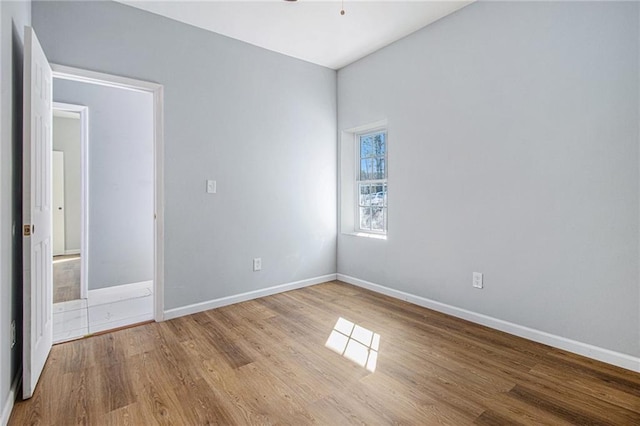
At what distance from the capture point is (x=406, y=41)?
11.2 ft

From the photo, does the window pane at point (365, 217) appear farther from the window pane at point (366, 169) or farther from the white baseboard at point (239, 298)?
the white baseboard at point (239, 298)

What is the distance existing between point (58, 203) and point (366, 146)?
254 inches

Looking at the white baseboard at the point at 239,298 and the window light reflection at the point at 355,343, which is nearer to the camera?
the window light reflection at the point at 355,343

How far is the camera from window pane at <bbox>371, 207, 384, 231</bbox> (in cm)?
404

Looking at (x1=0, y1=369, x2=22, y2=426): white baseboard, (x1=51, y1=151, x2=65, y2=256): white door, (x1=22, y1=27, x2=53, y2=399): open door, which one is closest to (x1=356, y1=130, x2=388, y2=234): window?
(x1=22, y1=27, x2=53, y2=399): open door

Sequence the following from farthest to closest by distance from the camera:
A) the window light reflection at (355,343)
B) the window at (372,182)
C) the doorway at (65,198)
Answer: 1. the doorway at (65,198)
2. the window at (372,182)
3. the window light reflection at (355,343)

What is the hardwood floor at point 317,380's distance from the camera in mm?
1706

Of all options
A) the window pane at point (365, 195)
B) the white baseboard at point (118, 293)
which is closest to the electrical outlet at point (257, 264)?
the white baseboard at point (118, 293)

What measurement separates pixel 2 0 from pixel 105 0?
126 cm

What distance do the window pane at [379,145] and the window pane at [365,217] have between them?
72cm

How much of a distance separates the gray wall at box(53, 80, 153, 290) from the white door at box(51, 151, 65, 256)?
12.1 feet

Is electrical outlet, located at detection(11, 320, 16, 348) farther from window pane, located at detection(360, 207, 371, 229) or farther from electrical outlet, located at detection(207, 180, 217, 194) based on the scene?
window pane, located at detection(360, 207, 371, 229)

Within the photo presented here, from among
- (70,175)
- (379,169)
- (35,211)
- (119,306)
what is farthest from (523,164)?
(70,175)

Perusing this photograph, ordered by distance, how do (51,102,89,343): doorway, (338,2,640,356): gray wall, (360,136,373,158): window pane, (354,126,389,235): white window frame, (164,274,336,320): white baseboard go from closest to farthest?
(338,2,640,356): gray wall
(164,274,336,320): white baseboard
(354,126,389,235): white window frame
(360,136,373,158): window pane
(51,102,89,343): doorway
